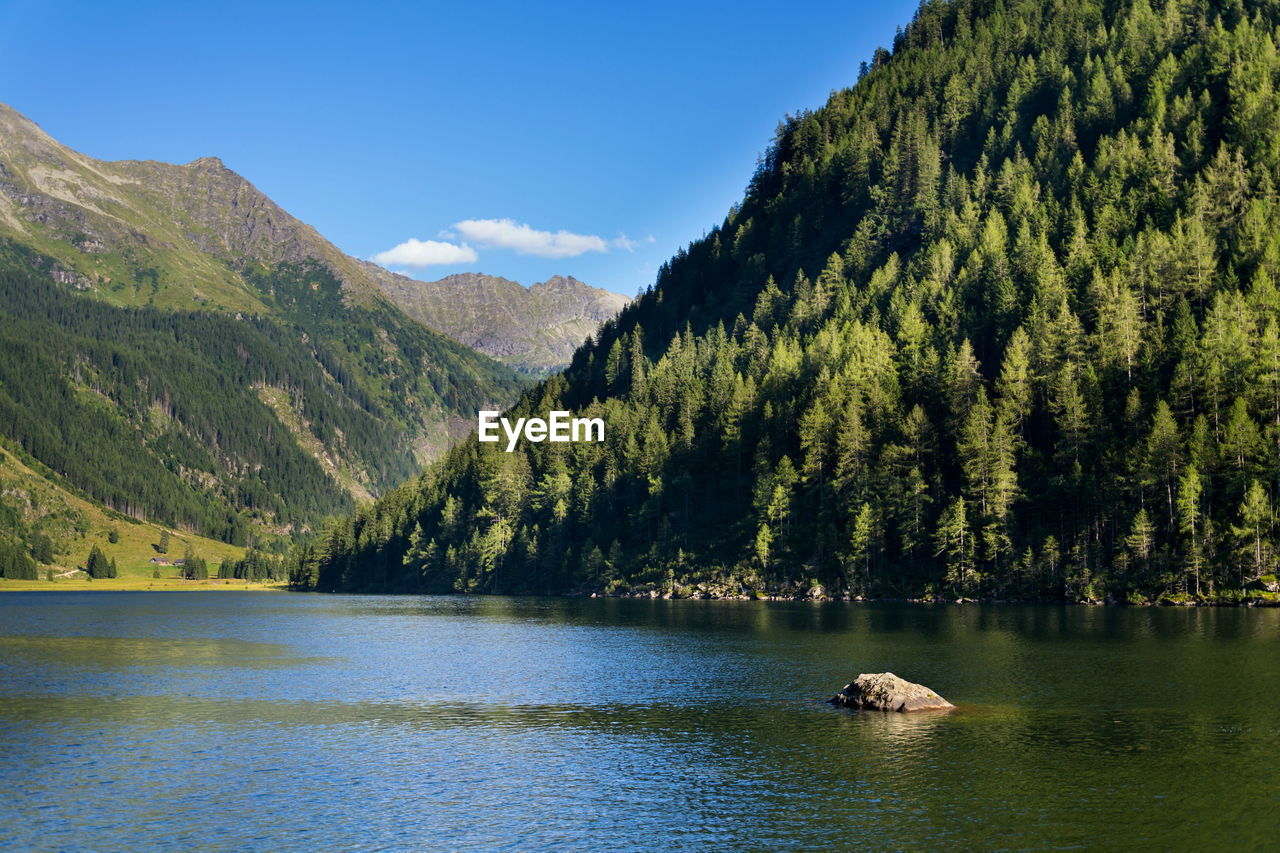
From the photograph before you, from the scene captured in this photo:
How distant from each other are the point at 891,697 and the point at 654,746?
58.9 ft

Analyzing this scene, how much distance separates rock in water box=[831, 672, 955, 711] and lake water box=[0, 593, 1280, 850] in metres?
2.10

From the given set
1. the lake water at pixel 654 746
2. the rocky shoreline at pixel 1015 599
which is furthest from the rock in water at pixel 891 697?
the rocky shoreline at pixel 1015 599

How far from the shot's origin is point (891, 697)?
222 ft

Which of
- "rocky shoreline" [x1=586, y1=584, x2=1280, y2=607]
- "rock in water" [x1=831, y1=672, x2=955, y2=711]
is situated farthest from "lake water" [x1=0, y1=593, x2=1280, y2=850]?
"rocky shoreline" [x1=586, y1=584, x2=1280, y2=607]

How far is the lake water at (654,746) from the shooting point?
42406mm

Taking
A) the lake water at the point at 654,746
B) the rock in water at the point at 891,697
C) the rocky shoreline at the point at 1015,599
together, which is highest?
the rocky shoreline at the point at 1015,599

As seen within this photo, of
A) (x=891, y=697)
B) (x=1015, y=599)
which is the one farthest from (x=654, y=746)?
(x=1015, y=599)

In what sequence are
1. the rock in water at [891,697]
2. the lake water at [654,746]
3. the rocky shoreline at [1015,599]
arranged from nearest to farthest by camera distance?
the lake water at [654,746], the rock in water at [891,697], the rocky shoreline at [1015,599]

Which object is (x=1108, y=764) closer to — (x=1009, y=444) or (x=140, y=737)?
(x=140, y=737)

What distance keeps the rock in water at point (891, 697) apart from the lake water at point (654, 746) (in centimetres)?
210

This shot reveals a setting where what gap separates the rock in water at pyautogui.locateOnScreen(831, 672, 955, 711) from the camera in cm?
6731

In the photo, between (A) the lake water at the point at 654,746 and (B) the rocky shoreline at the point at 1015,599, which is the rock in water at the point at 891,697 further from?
(B) the rocky shoreline at the point at 1015,599

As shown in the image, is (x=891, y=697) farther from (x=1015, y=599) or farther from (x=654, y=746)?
(x=1015, y=599)

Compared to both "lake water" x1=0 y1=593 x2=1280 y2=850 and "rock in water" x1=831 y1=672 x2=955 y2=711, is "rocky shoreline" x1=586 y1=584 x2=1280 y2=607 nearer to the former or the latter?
"lake water" x1=0 y1=593 x2=1280 y2=850
